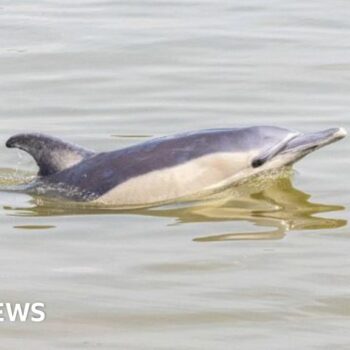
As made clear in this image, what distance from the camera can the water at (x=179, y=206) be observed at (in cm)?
708

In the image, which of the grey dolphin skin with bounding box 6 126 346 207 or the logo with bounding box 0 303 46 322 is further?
the grey dolphin skin with bounding box 6 126 346 207

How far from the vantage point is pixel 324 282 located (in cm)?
758

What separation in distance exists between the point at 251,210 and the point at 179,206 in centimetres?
42

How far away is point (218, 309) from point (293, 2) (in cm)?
875

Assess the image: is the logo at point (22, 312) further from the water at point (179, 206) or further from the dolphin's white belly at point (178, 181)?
the dolphin's white belly at point (178, 181)

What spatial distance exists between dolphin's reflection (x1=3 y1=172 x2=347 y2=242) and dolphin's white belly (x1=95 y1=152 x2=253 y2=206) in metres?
0.11

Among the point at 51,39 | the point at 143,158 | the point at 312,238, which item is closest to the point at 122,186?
the point at 143,158

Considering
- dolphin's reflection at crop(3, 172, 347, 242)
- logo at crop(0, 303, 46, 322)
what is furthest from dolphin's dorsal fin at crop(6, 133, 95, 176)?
logo at crop(0, 303, 46, 322)

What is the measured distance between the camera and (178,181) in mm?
9305

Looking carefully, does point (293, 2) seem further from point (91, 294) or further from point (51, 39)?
point (91, 294)

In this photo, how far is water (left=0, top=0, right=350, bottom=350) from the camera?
7.08 meters

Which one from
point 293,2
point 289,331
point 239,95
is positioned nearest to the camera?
point 289,331

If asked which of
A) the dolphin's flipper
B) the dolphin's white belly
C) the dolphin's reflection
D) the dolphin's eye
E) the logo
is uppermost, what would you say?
the dolphin's flipper

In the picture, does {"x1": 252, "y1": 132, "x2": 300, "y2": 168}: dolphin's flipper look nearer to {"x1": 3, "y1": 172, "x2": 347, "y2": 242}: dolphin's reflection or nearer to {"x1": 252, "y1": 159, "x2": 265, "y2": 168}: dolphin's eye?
{"x1": 252, "y1": 159, "x2": 265, "y2": 168}: dolphin's eye
